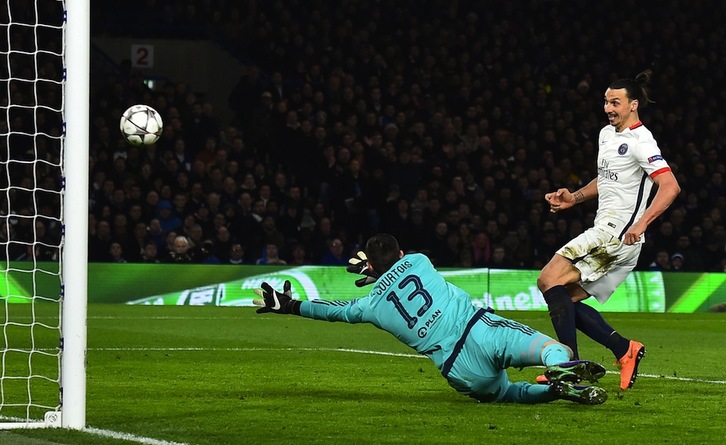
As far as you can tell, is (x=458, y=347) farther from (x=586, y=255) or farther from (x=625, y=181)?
(x=625, y=181)

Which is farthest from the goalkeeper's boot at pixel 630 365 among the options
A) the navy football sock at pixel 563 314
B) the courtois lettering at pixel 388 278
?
the courtois lettering at pixel 388 278

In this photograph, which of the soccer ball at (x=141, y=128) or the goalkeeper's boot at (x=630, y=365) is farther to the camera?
the soccer ball at (x=141, y=128)

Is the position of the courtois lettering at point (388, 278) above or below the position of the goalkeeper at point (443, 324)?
above

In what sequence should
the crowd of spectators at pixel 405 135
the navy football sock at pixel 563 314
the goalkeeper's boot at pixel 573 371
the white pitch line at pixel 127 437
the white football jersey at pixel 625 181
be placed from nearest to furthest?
the white pitch line at pixel 127 437 → the goalkeeper's boot at pixel 573 371 → the navy football sock at pixel 563 314 → the white football jersey at pixel 625 181 → the crowd of spectators at pixel 405 135

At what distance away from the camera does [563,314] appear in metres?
7.91

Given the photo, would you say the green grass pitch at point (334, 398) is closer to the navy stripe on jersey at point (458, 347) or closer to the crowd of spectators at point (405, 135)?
the navy stripe on jersey at point (458, 347)

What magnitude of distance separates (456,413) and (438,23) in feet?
56.8

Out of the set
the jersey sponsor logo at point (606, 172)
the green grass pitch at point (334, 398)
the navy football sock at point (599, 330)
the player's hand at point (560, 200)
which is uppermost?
the jersey sponsor logo at point (606, 172)

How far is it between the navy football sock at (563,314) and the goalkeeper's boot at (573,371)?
1262 millimetres

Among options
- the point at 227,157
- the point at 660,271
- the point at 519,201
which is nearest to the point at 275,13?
A: the point at 227,157

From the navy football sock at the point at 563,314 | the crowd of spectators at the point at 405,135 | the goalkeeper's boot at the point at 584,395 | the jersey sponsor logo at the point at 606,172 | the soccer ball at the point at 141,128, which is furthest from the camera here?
the crowd of spectators at the point at 405,135

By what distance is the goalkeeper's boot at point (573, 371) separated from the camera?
651cm

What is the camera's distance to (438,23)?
23.3 m

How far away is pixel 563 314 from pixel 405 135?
13.1 m
